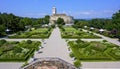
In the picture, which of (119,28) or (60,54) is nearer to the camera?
(60,54)

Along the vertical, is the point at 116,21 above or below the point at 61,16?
above

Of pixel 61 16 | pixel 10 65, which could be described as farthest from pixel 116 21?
pixel 61 16

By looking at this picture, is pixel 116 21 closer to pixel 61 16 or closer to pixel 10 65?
pixel 10 65

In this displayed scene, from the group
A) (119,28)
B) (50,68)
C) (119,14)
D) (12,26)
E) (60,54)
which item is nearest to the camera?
(50,68)

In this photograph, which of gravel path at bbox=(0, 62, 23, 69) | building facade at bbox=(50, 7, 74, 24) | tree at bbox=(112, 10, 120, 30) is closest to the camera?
gravel path at bbox=(0, 62, 23, 69)

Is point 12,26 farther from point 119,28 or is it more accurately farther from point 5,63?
point 5,63

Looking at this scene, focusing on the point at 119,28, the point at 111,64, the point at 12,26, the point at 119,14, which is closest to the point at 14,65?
the point at 111,64

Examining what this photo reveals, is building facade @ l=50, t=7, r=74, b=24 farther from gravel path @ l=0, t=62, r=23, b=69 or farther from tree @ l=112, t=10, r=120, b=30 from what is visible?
gravel path @ l=0, t=62, r=23, b=69

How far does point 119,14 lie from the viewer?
39969 mm

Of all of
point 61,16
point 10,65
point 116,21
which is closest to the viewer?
point 10,65

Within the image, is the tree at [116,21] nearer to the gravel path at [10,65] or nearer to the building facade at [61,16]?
the gravel path at [10,65]

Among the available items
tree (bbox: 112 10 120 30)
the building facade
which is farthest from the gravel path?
the building facade

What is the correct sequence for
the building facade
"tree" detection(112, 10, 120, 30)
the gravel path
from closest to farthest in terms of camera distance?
the gravel path < "tree" detection(112, 10, 120, 30) < the building facade

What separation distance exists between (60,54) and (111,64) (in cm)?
569
